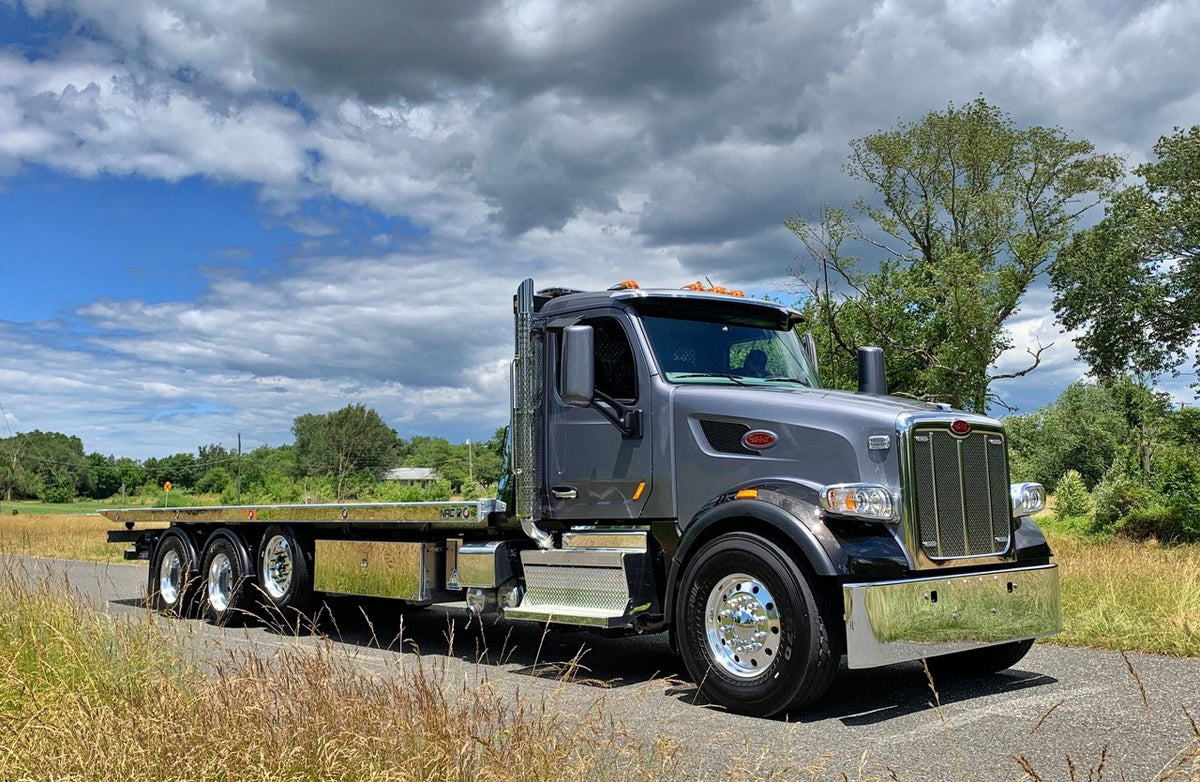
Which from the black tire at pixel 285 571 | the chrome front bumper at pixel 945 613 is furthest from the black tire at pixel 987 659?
the black tire at pixel 285 571

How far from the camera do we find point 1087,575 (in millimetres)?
11141

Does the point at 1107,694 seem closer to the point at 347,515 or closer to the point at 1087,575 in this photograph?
the point at 1087,575

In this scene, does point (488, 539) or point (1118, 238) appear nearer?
point (488, 539)

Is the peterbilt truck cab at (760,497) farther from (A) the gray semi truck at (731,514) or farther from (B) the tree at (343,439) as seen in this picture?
(B) the tree at (343,439)

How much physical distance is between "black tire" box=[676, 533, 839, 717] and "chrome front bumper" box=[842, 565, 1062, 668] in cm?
23

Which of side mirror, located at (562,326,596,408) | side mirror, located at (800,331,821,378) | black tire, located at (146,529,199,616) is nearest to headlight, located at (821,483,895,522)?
side mirror, located at (562,326,596,408)

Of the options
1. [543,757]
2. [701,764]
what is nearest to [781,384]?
[701,764]

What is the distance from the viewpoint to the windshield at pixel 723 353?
26.1ft

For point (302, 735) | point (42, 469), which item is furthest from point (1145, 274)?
point (42, 469)

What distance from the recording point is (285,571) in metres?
11.4

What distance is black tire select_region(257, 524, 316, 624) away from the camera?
1098 centimetres

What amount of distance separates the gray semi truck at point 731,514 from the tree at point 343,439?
17.5 m

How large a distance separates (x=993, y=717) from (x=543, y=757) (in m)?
3.49

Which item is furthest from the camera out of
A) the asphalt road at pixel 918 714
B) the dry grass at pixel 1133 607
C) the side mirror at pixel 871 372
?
the side mirror at pixel 871 372
